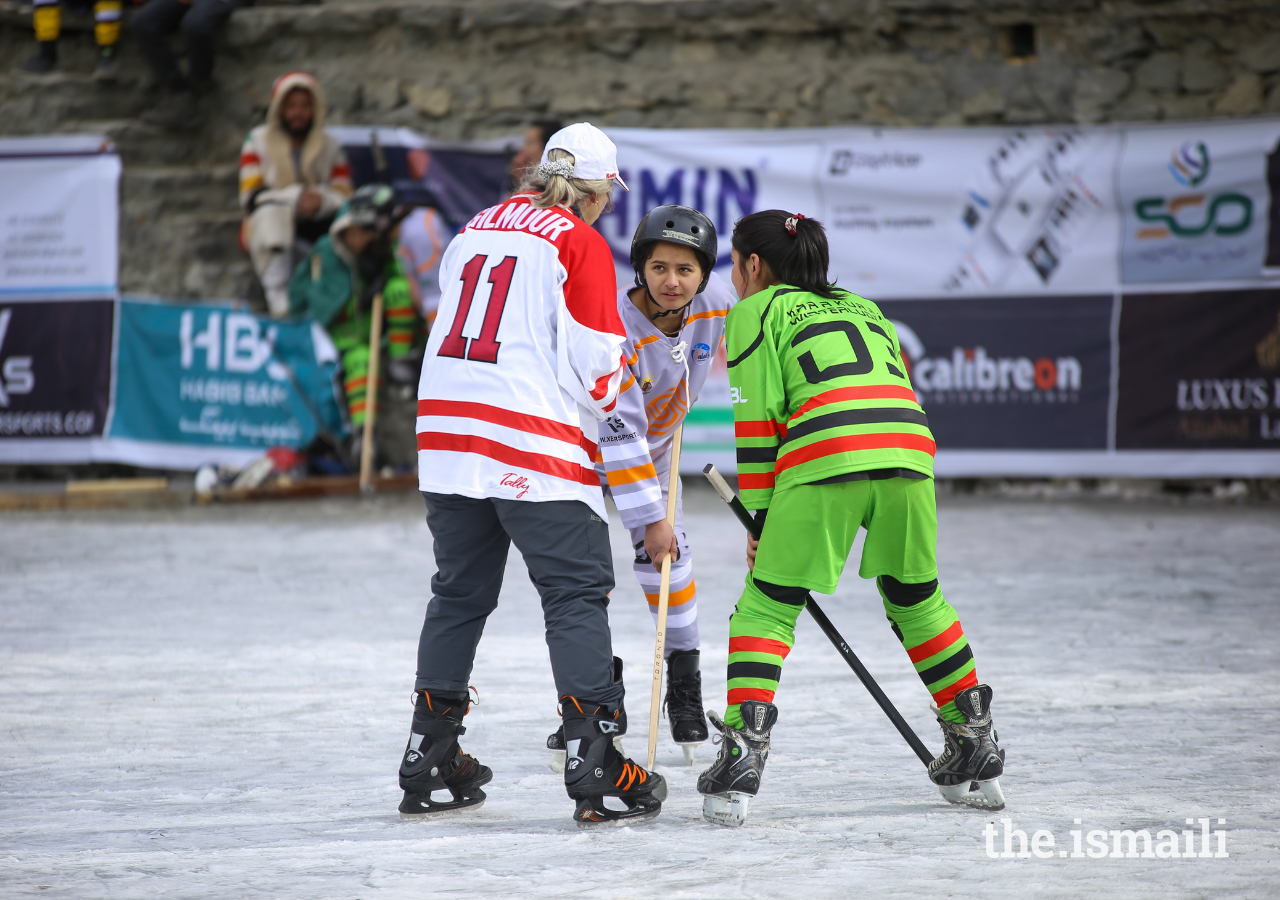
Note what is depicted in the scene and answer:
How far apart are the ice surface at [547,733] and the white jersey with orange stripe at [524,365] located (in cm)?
Result: 95

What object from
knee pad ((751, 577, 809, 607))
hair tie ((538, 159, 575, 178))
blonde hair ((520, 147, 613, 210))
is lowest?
knee pad ((751, 577, 809, 607))

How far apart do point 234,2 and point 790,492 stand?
29.1 ft

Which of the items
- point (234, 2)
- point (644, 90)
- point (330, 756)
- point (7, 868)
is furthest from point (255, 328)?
point (7, 868)

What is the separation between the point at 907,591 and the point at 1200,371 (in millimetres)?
6281

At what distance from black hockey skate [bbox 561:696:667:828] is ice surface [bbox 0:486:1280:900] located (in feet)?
0.23

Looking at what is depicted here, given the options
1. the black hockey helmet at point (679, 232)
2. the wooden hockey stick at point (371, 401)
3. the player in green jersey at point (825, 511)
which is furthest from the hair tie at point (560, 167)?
the wooden hockey stick at point (371, 401)

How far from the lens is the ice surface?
2795 mm

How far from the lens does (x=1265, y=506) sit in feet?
27.8

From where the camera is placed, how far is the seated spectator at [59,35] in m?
10.3

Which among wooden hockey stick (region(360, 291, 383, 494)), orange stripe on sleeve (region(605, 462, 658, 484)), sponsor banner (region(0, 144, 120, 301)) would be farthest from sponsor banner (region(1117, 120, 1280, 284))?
sponsor banner (region(0, 144, 120, 301))

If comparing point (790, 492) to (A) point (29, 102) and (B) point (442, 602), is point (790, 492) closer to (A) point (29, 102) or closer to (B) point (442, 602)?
(B) point (442, 602)

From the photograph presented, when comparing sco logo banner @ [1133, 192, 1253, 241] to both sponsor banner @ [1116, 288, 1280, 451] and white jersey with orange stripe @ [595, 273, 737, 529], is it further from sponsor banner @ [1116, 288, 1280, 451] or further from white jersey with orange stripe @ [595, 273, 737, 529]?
white jersey with orange stripe @ [595, 273, 737, 529]

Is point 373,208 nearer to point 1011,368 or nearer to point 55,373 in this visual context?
point 55,373

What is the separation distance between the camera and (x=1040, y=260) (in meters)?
8.92
